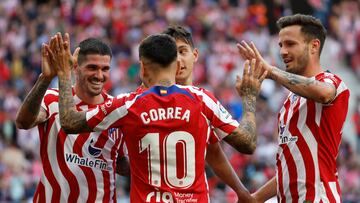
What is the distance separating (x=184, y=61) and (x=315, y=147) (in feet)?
4.88

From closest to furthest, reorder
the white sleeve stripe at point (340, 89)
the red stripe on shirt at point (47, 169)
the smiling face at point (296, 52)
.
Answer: the white sleeve stripe at point (340, 89) < the smiling face at point (296, 52) < the red stripe on shirt at point (47, 169)

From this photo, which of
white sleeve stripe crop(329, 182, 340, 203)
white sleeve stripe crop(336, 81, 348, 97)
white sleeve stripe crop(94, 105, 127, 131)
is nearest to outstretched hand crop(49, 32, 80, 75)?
white sleeve stripe crop(94, 105, 127, 131)

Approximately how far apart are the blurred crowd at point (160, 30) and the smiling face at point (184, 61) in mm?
8960

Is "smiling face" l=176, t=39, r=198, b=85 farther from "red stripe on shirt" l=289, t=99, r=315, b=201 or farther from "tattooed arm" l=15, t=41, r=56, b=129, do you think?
"tattooed arm" l=15, t=41, r=56, b=129

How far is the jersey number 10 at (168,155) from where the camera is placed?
8.52 m

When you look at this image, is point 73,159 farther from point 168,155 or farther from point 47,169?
point 168,155

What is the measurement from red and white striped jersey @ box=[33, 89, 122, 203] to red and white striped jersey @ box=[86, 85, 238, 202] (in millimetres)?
1351

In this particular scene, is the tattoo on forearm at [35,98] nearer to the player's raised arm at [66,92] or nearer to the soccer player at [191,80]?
the player's raised arm at [66,92]

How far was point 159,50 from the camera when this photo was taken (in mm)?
8531

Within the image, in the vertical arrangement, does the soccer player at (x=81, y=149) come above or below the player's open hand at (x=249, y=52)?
below

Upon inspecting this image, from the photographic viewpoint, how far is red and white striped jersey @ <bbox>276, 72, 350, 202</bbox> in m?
9.46

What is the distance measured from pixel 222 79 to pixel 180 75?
12565 millimetres

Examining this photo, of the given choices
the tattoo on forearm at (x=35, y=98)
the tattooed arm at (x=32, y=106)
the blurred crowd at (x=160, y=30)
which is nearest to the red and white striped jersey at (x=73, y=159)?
the tattooed arm at (x=32, y=106)

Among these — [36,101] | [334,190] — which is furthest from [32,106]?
[334,190]
